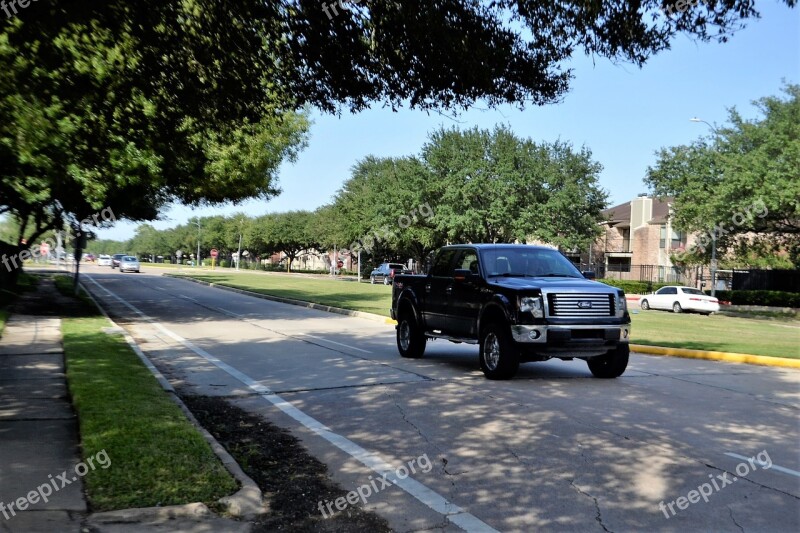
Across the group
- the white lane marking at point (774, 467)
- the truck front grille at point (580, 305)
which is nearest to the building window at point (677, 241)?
the truck front grille at point (580, 305)

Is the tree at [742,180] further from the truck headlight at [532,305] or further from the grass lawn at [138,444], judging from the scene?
the grass lawn at [138,444]

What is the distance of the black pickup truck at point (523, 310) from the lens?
9.50m

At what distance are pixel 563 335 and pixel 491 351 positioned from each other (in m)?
1.13

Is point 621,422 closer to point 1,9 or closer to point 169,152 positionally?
point 1,9

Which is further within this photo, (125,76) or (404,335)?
(404,335)

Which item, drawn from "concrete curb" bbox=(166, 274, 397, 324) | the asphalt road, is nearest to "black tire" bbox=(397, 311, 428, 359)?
the asphalt road

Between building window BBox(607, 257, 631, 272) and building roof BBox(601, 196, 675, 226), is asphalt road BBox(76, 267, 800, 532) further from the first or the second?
building window BBox(607, 257, 631, 272)

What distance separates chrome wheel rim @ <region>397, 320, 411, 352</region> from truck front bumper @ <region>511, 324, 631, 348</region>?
339 cm

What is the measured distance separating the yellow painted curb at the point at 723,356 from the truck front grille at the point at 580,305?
448cm

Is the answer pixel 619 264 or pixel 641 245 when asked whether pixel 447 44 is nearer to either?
pixel 641 245

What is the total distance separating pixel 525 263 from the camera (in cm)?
1102

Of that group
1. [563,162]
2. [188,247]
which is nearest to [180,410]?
[563,162]

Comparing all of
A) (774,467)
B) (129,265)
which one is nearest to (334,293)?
(774,467)

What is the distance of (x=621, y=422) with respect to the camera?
7246 millimetres
